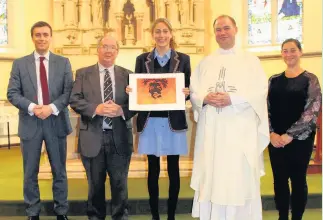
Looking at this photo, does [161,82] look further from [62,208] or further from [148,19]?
[148,19]

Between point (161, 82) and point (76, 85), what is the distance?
0.79m

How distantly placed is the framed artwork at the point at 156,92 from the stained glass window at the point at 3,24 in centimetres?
788

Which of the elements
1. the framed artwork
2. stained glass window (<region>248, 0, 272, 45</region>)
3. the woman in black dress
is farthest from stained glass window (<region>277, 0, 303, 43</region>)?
the framed artwork

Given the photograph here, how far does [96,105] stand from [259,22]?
25.7 feet

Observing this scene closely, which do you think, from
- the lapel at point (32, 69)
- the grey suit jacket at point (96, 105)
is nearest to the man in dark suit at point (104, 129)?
the grey suit jacket at point (96, 105)

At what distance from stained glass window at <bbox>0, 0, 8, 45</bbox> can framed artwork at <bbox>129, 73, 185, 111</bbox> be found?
310 inches

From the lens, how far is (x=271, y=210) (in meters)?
5.51

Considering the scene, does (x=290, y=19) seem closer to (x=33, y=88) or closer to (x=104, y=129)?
(x=104, y=129)

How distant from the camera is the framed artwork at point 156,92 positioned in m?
4.16

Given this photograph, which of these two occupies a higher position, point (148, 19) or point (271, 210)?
point (148, 19)

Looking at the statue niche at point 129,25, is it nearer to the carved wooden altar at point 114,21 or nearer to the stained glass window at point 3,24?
the carved wooden altar at point 114,21

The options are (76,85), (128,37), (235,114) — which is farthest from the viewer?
(128,37)

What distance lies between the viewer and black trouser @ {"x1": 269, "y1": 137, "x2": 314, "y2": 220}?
4.19 meters

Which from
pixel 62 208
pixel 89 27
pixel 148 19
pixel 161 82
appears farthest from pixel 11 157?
pixel 161 82
